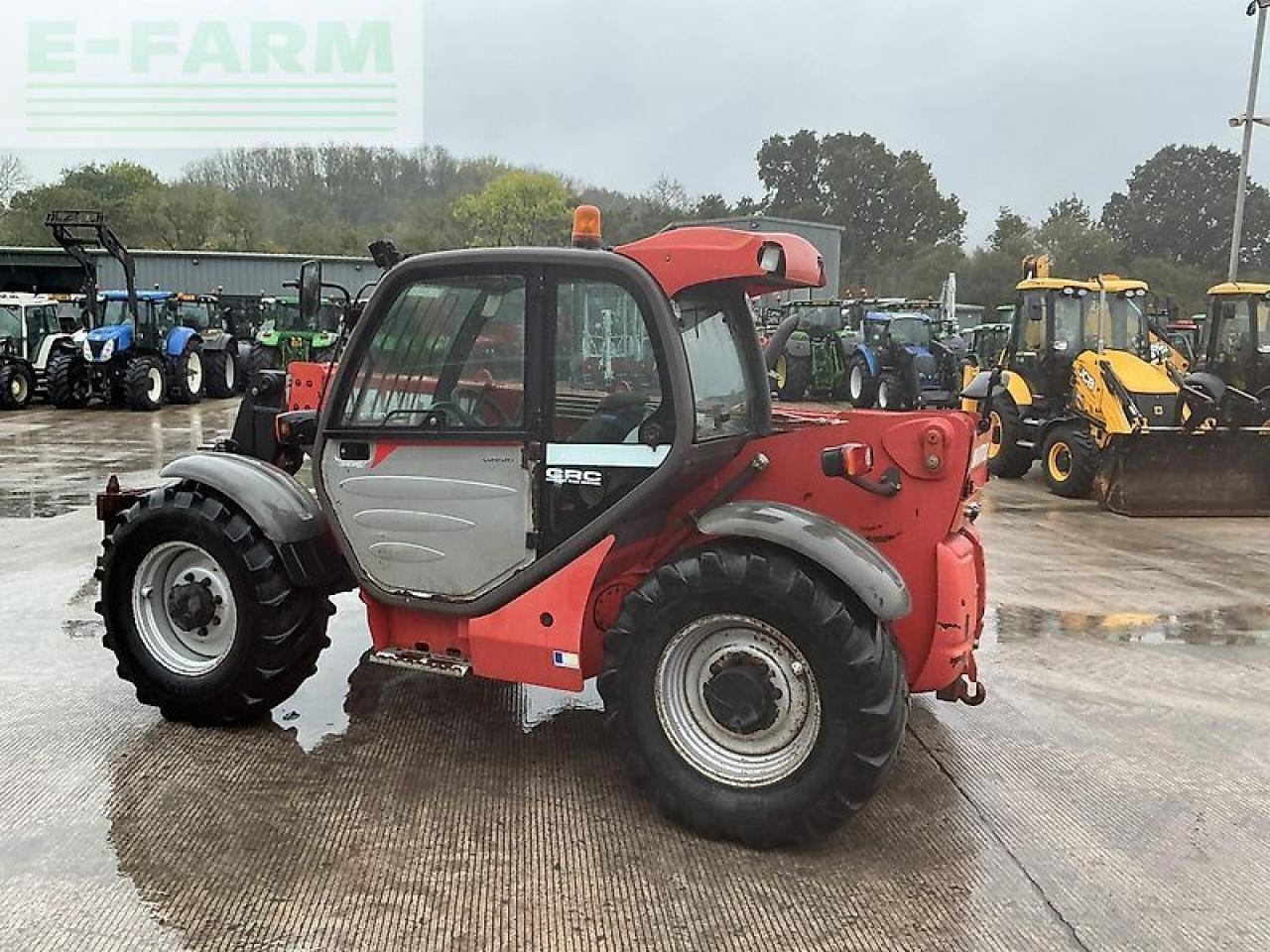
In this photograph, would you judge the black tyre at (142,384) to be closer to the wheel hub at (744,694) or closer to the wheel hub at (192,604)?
the wheel hub at (192,604)

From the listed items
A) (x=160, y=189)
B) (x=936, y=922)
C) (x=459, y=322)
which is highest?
(x=160, y=189)

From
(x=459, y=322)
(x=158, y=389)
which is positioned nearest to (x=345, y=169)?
(x=158, y=389)

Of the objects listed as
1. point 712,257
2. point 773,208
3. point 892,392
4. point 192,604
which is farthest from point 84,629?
point 773,208

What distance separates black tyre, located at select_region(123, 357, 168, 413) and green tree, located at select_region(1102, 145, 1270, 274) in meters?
51.1

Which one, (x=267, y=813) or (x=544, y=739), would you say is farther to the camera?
(x=544, y=739)

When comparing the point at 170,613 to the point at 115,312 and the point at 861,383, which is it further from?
the point at 115,312

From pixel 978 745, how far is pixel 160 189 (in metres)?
55.7

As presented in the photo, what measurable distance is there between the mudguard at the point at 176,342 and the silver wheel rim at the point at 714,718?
64.1 ft

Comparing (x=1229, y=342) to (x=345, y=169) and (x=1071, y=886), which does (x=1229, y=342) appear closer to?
(x=1071, y=886)

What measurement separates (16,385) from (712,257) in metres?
19.4

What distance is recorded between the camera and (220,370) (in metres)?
22.4

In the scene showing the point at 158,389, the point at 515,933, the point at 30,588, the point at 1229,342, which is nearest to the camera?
the point at 515,933

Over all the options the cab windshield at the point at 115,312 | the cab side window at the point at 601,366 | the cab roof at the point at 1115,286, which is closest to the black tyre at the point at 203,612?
the cab side window at the point at 601,366

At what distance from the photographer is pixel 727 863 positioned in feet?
10.8
